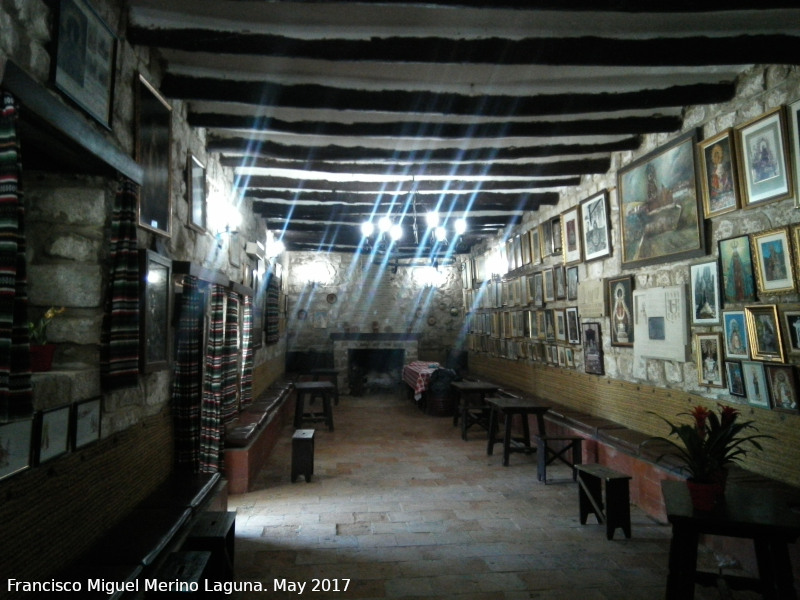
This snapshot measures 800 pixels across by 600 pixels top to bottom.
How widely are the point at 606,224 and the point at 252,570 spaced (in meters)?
5.42

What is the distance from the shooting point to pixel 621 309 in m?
5.88

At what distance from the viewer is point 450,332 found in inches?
534

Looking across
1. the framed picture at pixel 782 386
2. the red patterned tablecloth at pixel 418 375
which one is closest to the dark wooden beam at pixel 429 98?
the framed picture at pixel 782 386

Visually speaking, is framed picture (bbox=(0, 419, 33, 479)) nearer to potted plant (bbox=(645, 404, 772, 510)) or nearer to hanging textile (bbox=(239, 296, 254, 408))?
potted plant (bbox=(645, 404, 772, 510))

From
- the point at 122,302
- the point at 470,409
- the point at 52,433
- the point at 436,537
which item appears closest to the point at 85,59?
the point at 122,302

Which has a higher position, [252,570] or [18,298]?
[18,298]

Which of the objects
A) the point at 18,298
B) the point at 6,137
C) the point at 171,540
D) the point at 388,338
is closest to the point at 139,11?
the point at 6,137

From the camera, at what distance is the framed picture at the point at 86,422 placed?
2689mm

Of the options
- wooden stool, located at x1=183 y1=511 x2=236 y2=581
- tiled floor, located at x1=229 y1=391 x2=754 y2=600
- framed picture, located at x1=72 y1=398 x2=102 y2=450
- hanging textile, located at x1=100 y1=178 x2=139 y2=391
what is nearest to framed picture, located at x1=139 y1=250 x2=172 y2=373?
hanging textile, located at x1=100 y1=178 x2=139 y2=391

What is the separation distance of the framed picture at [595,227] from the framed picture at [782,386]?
8.75ft

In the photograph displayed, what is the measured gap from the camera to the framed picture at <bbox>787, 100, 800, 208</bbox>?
3.54 meters

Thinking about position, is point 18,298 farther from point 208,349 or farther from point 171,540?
point 208,349

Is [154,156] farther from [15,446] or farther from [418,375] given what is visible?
[418,375]

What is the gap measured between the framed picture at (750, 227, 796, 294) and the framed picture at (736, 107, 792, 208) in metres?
0.28
